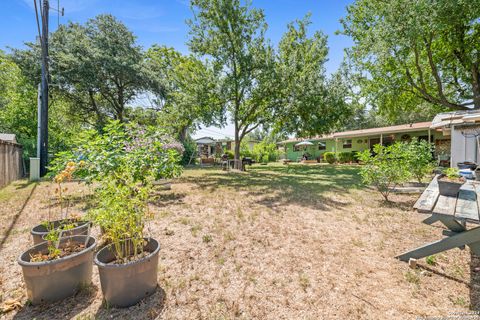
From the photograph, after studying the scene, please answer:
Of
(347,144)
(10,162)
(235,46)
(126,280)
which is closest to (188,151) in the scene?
(235,46)

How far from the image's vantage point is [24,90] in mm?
15812

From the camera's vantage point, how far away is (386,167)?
552cm

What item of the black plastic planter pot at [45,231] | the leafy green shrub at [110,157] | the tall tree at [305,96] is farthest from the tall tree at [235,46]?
the black plastic planter pot at [45,231]

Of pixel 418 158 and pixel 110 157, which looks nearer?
pixel 110 157

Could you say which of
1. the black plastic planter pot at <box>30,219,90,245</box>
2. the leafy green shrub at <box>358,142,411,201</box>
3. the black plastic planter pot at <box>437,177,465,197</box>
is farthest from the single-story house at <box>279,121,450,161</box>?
the black plastic planter pot at <box>30,219,90,245</box>

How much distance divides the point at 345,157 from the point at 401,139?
4.44 meters

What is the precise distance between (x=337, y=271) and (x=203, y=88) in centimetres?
1140

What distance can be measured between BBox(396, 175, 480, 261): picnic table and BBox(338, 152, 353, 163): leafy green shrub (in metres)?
18.4

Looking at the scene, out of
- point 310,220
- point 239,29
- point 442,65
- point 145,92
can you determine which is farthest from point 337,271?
point 145,92

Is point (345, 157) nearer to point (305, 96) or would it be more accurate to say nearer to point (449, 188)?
point (305, 96)

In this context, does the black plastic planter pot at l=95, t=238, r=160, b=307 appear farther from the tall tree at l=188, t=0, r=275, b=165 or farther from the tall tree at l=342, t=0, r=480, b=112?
the tall tree at l=342, t=0, r=480, b=112

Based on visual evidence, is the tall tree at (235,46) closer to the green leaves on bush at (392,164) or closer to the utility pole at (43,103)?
the utility pole at (43,103)

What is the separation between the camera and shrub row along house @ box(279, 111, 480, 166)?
7223mm

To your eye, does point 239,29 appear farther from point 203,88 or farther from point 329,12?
point 329,12
